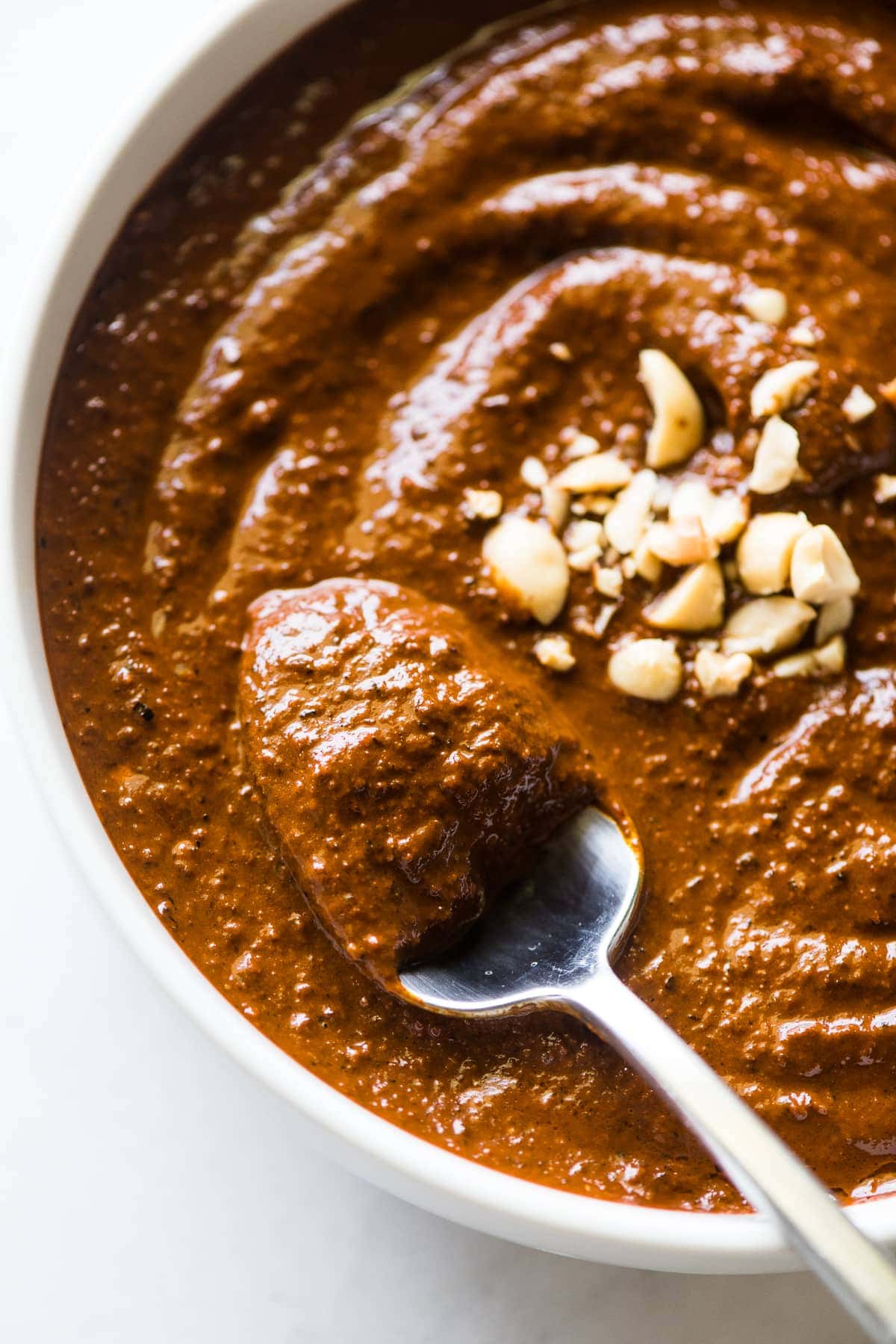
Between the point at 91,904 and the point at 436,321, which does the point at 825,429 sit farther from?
the point at 91,904

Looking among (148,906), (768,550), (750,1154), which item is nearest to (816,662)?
(768,550)

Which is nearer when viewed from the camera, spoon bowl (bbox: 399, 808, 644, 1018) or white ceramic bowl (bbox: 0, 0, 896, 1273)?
white ceramic bowl (bbox: 0, 0, 896, 1273)

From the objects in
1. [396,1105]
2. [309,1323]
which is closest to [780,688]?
[396,1105]

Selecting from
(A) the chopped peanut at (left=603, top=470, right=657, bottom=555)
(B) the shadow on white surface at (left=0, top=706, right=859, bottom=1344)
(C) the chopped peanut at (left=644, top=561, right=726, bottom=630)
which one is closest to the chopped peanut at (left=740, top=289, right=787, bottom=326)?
(A) the chopped peanut at (left=603, top=470, right=657, bottom=555)

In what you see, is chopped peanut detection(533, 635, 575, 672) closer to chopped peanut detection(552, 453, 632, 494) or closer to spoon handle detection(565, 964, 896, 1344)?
chopped peanut detection(552, 453, 632, 494)

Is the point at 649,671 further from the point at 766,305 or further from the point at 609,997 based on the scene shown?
the point at 766,305

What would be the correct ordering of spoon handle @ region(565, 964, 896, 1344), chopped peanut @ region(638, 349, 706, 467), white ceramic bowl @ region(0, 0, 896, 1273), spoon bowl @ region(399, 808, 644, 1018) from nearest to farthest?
1. spoon handle @ region(565, 964, 896, 1344)
2. white ceramic bowl @ region(0, 0, 896, 1273)
3. spoon bowl @ region(399, 808, 644, 1018)
4. chopped peanut @ region(638, 349, 706, 467)

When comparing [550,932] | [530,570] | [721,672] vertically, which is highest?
[530,570]

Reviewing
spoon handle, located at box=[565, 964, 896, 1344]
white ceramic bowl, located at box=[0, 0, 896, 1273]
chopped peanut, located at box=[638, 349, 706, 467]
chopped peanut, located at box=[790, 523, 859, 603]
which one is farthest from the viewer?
chopped peanut, located at box=[638, 349, 706, 467]
